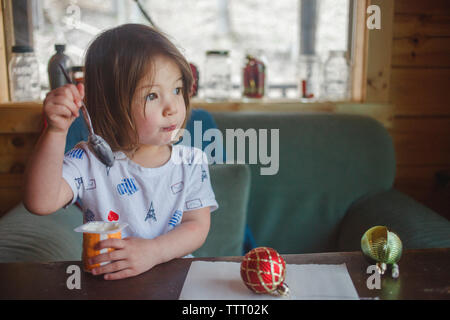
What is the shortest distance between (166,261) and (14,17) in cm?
141

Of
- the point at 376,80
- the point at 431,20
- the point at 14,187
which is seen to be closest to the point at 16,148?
the point at 14,187

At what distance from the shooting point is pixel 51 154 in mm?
689

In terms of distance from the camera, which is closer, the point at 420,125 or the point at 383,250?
the point at 383,250

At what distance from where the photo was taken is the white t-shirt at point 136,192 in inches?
35.3

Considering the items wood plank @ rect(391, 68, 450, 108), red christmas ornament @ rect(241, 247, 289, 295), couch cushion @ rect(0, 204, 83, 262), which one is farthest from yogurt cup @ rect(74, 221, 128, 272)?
wood plank @ rect(391, 68, 450, 108)

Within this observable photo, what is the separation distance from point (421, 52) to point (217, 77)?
0.83 m

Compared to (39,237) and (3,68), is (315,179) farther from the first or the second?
(3,68)

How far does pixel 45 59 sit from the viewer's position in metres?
1.82

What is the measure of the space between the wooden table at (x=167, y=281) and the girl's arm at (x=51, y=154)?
0.37 feet

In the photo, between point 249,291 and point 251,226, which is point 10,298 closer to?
point 249,291

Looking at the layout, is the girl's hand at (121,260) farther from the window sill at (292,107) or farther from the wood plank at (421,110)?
the wood plank at (421,110)

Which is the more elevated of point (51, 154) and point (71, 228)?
point (51, 154)

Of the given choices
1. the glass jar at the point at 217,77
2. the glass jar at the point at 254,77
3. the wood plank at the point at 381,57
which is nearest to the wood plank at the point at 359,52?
the wood plank at the point at 381,57

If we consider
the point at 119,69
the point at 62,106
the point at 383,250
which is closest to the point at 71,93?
the point at 62,106
